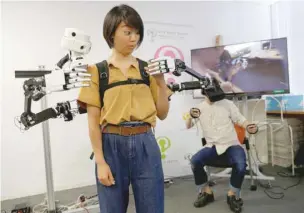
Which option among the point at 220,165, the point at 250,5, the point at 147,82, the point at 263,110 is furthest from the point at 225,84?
the point at 147,82

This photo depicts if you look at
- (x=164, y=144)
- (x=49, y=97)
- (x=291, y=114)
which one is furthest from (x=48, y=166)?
(x=291, y=114)

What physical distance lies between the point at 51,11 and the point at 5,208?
2.12 m

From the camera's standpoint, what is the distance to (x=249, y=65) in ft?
9.25

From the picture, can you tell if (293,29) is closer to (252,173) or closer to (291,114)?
(291,114)

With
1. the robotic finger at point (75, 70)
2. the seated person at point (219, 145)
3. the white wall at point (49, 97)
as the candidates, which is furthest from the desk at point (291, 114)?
the robotic finger at point (75, 70)

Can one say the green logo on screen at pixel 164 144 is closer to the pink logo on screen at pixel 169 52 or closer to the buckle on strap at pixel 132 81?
the pink logo on screen at pixel 169 52

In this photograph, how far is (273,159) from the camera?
3.36 meters

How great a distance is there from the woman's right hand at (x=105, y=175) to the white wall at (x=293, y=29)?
356 cm

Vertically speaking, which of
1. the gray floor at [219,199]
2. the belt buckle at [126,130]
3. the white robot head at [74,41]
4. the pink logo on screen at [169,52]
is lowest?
the gray floor at [219,199]

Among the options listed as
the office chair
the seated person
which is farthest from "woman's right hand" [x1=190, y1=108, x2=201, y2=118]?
the office chair

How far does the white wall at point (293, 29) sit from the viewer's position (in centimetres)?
350

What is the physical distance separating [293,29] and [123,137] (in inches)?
144

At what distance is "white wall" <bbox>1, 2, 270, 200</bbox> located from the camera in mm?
Answer: 2627

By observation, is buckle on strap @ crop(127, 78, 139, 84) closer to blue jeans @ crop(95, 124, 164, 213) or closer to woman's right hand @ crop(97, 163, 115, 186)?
blue jeans @ crop(95, 124, 164, 213)
